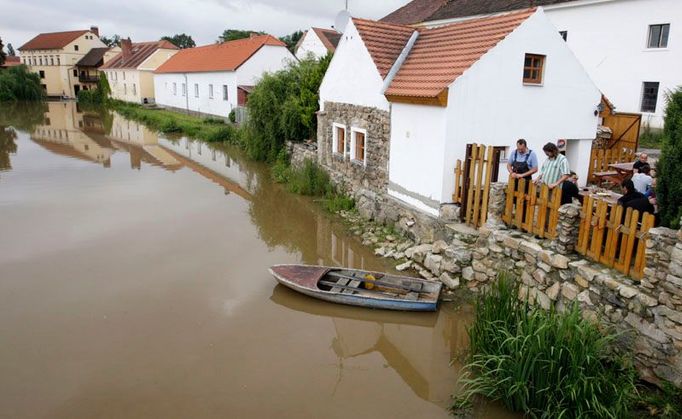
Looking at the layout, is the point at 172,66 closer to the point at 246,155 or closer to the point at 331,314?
the point at 246,155

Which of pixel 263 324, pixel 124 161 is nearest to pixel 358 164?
pixel 263 324

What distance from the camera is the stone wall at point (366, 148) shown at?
1307 cm

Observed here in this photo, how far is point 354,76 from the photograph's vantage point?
14.0 m

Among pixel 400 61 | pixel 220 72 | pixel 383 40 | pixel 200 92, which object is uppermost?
pixel 220 72

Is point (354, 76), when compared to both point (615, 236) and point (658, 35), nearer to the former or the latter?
point (615, 236)

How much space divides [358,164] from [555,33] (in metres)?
6.23

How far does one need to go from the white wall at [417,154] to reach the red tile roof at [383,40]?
1.34 m

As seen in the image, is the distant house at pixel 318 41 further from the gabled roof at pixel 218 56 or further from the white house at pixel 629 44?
the white house at pixel 629 44

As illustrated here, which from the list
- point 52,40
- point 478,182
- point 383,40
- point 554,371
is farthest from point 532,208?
point 52,40

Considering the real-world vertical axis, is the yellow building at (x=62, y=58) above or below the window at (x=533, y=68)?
above

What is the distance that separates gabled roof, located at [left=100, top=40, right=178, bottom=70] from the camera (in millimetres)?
52281

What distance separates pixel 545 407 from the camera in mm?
5855

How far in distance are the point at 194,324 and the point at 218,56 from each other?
33.3m

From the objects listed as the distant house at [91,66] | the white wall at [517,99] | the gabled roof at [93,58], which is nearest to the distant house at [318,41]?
the white wall at [517,99]
